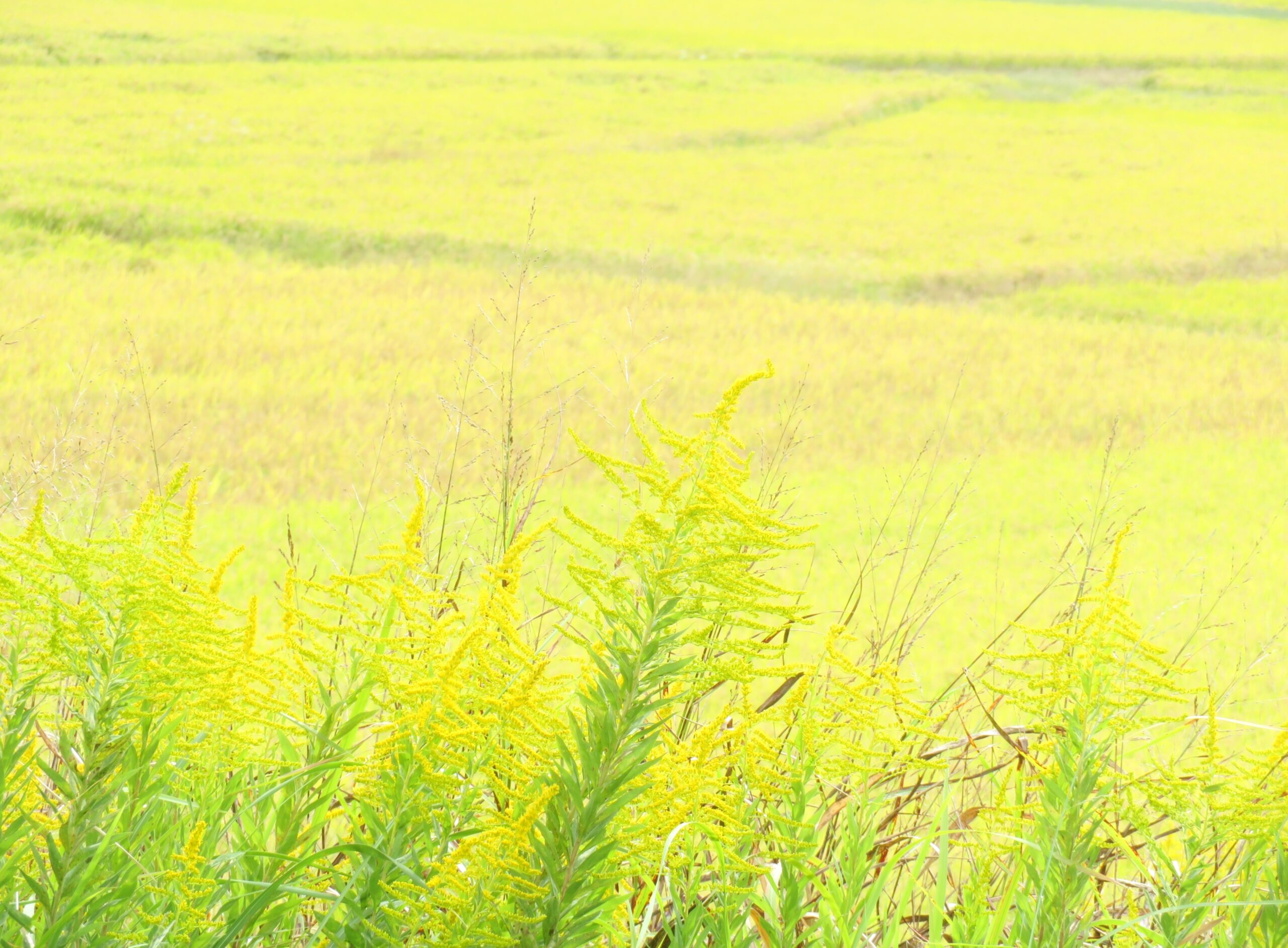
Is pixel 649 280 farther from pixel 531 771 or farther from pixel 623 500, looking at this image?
pixel 531 771

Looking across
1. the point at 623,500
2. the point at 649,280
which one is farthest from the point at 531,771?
the point at 649,280

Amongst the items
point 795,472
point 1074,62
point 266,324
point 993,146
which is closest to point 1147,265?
point 993,146

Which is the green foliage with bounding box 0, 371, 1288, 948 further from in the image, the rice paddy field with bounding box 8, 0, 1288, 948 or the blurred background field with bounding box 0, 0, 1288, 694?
the blurred background field with bounding box 0, 0, 1288, 694

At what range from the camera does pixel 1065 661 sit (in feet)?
4.37

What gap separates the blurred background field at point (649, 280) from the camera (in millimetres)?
7398

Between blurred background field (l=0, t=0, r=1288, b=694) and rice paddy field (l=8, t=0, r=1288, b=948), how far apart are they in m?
0.09

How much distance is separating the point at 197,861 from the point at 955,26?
50834mm

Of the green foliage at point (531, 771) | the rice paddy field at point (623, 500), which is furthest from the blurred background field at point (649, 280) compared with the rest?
the green foliage at point (531, 771)

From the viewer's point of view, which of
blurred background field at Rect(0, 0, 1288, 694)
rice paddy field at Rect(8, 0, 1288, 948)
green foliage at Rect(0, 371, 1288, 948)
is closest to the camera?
green foliage at Rect(0, 371, 1288, 948)

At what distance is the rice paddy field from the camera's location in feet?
3.63

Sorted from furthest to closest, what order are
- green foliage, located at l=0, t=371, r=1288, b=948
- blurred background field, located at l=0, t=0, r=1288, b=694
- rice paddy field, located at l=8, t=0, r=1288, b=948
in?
blurred background field, located at l=0, t=0, r=1288, b=694 < rice paddy field, located at l=8, t=0, r=1288, b=948 < green foliage, located at l=0, t=371, r=1288, b=948

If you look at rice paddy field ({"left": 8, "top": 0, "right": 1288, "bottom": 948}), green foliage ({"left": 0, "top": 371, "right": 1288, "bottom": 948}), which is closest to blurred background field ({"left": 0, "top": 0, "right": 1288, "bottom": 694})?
rice paddy field ({"left": 8, "top": 0, "right": 1288, "bottom": 948})

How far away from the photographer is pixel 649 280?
14922 millimetres

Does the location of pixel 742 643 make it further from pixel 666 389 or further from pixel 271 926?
pixel 666 389
